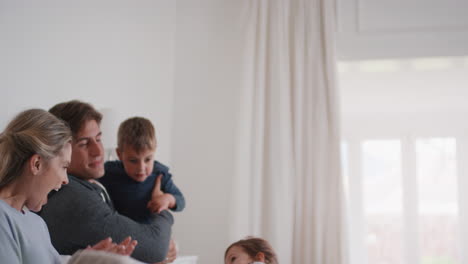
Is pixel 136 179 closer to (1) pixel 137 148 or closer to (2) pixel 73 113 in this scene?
(1) pixel 137 148

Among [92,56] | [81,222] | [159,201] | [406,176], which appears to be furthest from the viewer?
[406,176]

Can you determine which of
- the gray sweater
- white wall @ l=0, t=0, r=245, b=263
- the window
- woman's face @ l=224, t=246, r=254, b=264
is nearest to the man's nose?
the gray sweater

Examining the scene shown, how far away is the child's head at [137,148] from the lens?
220cm

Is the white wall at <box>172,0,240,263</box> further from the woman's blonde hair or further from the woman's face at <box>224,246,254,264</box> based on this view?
the woman's blonde hair

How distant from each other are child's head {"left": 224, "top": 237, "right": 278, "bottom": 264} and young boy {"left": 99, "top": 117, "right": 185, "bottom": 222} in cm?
30

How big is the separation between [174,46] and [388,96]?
1.71 meters

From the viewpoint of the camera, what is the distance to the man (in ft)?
5.50

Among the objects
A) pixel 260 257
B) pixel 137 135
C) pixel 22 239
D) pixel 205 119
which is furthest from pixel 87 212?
pixel 205 119

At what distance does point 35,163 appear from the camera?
1.38 metres

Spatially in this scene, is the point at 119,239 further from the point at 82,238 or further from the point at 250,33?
the point at 250,33

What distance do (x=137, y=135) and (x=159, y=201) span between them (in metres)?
0.30

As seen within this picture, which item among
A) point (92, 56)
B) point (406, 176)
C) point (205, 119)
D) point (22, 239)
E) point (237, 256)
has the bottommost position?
point (237, 256)

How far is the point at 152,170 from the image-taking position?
7.73 feet

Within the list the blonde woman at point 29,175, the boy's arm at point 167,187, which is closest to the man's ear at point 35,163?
the blonde woman at point 29,175
